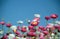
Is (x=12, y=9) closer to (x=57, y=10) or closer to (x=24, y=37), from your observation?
(x=57, y=10)

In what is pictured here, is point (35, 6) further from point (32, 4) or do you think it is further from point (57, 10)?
point (57, 10)

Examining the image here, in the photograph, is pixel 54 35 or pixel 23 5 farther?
pixel 23 5

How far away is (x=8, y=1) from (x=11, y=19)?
0.18 m

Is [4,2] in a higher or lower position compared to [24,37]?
higher

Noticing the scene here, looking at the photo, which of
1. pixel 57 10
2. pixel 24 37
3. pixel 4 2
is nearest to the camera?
pixel 24 37

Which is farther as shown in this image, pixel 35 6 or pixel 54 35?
pixel 35 6

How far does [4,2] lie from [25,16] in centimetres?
25

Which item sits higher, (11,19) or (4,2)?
(4,2)

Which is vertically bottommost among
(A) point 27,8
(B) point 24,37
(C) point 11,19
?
(B) point 24,37

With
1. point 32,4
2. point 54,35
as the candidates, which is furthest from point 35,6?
point 54,35

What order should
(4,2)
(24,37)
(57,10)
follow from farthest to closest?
(57,10) < (4,2) < (24,37)

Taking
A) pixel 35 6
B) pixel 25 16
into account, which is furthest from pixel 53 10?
pixel 25 16

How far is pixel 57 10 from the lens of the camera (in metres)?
1.61

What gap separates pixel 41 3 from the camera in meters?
1.56
